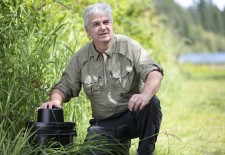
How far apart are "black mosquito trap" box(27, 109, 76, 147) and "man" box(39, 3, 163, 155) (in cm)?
14

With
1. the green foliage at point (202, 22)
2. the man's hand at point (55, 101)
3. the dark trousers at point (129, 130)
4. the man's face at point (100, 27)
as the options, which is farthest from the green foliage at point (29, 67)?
the green foliage at point (202, 22)

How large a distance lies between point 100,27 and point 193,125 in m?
3.31

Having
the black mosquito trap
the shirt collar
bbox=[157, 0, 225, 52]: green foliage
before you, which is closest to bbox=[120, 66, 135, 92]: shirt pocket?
the shirt collar

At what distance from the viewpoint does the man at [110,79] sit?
14.1 feet

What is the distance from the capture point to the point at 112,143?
441 cm

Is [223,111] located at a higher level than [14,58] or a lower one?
lower

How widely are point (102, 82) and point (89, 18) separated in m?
0.53

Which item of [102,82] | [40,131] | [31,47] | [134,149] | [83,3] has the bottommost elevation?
[134,149]

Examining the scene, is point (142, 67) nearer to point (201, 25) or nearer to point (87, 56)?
point (87, 56)

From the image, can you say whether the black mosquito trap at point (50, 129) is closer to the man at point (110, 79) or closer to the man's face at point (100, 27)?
the man at point (110, 79)

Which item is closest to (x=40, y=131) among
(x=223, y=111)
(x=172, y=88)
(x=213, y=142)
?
(x=213, y=142)

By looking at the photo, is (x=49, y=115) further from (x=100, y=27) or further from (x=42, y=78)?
(x=42, y=78)

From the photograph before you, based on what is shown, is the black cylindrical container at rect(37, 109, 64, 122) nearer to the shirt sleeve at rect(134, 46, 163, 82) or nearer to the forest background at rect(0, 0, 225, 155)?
the forest background at rect(0, 0, 225, 155)

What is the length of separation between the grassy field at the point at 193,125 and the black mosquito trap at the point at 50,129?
784 millimetres
